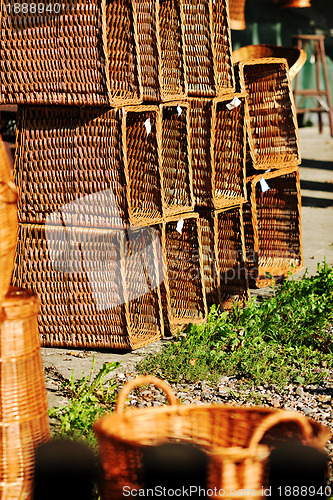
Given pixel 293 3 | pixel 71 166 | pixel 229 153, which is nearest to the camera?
pixel 71 166

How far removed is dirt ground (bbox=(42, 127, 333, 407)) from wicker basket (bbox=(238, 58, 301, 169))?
946 millimetres

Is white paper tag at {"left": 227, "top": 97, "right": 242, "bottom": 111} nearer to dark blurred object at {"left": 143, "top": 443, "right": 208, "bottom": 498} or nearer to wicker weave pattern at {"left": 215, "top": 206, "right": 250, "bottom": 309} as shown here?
wicker weave pattern at {"left": 215, "top": 206, "right": 250, "bottom": 309}

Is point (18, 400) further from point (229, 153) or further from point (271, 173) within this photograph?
point (271, 173)

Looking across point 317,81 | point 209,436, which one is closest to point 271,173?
point 209,436

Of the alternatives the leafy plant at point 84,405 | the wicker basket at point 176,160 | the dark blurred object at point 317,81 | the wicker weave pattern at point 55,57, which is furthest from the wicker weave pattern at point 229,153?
the dark blurred object at point 317,81

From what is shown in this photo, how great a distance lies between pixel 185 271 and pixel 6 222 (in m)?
2.28

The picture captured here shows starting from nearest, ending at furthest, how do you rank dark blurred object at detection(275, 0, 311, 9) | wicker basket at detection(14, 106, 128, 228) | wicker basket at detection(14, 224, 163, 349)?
wicker basket at detection(14, 106, 128, 228)
wicker basket at detection(14, 224, 163, 349)
dark blurred object at detection(275, 0, 311, 9)

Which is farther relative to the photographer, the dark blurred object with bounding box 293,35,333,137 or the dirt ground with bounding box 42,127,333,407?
the dark blurred object with bounding box 293,35,333,137

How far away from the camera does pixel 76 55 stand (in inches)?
152

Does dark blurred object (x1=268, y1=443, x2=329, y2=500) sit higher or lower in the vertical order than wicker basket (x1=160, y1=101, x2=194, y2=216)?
lower

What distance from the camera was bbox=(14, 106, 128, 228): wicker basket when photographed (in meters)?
3.91

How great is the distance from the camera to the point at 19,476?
2492 mm

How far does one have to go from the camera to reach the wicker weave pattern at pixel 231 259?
15.7 ft

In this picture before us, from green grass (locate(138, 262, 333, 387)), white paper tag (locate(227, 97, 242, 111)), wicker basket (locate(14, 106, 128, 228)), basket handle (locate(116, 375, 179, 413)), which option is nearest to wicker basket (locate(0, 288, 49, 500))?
basket handle (locate(116, 375, 179, 413))
